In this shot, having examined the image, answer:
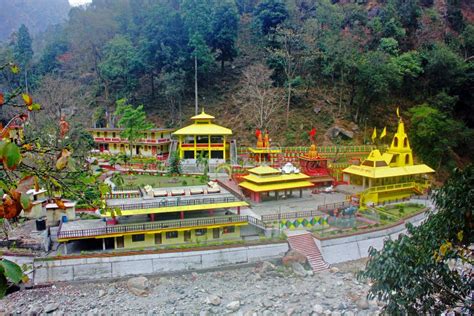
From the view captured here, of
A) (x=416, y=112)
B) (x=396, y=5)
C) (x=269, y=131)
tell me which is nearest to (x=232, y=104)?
(x=269, y=131)

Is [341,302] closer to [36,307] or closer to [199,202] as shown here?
[199,202]

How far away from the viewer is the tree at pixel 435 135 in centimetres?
2911

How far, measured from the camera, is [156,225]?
17.8 m

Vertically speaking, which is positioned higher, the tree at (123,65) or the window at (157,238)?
the tree at (123,65)

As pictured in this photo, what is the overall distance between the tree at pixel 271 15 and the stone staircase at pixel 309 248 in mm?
29480

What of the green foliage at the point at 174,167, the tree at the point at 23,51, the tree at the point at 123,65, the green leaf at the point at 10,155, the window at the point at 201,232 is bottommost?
the window at the point at 201,232

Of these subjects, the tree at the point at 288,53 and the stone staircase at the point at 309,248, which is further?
the tree at the point at 288,53

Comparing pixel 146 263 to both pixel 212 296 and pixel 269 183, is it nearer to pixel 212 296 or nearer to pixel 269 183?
pixel 212 296

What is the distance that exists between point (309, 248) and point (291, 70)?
87.4 ft

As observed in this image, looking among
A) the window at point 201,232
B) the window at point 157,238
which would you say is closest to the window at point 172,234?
the window at point 157,238

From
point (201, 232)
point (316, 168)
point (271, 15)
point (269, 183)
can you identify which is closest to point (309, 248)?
point (201, 232)

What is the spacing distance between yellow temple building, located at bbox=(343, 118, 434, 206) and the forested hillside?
16.0 feet

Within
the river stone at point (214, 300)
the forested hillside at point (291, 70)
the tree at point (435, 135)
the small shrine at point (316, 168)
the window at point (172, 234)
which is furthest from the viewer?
the forested hillside at point (291, 70)

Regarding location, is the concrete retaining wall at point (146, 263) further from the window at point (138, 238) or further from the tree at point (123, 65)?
the tree at point (123, 65)
